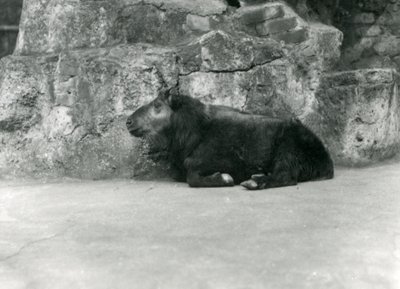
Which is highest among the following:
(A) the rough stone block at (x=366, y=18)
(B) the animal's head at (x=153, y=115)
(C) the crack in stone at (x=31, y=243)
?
(A) the rough stone block at (x=366, y=18)

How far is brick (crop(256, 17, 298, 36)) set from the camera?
17.4ft

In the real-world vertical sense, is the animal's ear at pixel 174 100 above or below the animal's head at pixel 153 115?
above

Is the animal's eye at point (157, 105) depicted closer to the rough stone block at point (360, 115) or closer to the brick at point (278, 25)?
the brick at point (278, 25)

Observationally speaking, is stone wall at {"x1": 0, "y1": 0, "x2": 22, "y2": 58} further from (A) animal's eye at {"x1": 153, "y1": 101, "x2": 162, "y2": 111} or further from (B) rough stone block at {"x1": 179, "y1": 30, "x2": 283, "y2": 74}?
(A) animal's eye at {"x1": 153, "y1": 101, "x2": 162, "y2": 111}

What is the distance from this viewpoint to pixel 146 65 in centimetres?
483

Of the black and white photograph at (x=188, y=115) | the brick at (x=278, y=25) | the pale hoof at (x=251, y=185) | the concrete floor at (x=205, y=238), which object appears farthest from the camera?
the brick at (x=278, y=25)

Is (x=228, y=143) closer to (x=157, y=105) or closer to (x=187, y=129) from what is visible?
(x=187, y=129)

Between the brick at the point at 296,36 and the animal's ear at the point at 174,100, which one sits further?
the brick at the point at 296,36

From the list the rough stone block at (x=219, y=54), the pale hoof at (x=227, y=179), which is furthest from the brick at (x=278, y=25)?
the pale hoof at (x=227, y=179)

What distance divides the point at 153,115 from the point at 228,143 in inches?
26.8

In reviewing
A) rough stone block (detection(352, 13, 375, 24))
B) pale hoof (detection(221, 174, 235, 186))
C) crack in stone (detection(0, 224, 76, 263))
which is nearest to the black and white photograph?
pale hoof (detection(221, 174, 235, 186))

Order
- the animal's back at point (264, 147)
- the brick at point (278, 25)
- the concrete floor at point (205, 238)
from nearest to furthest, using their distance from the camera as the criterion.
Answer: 1. the concrete floor at point (205, 238)
2. the animal's back at point (264, 147)
3. the brick at point (278, 25)

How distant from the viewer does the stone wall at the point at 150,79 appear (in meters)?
4.84

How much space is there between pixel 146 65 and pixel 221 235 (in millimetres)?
2394
